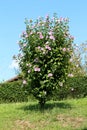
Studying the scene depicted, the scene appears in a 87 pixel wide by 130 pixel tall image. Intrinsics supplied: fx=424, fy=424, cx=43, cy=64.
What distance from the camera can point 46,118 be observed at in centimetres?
1427

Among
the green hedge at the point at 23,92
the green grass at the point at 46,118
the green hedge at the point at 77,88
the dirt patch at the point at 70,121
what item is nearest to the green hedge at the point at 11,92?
the green hedge at the point at 23,92

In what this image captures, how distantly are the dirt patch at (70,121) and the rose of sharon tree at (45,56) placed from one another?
1.68 m

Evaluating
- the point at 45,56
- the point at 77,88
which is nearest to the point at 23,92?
the point at 77,88

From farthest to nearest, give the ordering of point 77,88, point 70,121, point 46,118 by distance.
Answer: point 77,88 < point 46,118 < point 70,121

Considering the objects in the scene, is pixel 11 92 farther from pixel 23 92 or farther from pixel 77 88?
pixel 77 88

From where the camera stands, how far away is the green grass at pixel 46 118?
13375 mm

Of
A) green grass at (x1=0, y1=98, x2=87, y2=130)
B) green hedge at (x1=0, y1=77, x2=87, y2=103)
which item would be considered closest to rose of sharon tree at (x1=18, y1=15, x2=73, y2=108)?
green grass at (x1=0, y1=98, x2=87, y2=130)

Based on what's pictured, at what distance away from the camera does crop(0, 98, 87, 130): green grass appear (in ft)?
43.9

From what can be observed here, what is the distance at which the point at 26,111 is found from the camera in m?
15.8

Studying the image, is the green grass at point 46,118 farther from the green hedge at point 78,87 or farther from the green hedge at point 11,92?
the green hedge at point 11,92

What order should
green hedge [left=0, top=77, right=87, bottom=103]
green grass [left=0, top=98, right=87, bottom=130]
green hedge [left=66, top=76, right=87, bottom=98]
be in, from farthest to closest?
green hedge [left=66, top=76, right=87, bottom=98] < green hedge [left=0, top=77, right=87, bottom=103] < green grass [left=0, top=98, right=87, bottom=130]

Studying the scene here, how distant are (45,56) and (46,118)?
8.42 ft

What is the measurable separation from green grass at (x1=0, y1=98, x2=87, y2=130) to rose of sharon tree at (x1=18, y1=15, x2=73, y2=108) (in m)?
0.77

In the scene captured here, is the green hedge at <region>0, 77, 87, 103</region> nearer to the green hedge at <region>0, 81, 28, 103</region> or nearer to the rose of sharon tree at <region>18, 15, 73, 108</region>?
the green hedge at <region>0, 81, 28, 103</region>
